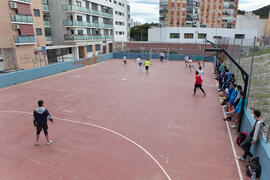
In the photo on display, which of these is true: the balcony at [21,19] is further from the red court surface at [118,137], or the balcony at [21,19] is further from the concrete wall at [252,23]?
the concrete wall at [252,23]

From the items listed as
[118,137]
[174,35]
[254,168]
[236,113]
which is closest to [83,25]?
[174,35]

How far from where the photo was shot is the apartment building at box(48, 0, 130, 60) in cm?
3428

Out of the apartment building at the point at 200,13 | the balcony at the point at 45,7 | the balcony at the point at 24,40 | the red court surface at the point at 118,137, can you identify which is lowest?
the red court surface at the point at 118,137

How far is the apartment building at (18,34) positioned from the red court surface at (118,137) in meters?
11.4

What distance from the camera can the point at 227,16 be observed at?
6856 centimetres

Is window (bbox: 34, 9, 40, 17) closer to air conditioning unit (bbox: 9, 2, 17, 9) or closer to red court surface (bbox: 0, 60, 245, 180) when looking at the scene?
air conditioning unit (bbox: 9, 2, 17, 9)

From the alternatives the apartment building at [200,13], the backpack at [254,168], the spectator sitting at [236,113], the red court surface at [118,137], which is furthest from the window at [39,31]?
the apartment building at [200,13]

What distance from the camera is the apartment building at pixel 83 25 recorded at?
34281mm

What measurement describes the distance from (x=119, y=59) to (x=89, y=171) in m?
29.7

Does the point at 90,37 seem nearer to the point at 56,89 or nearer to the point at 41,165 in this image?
the point at 56,89

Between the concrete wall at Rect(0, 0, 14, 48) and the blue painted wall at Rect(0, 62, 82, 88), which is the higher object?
the concrete wall at Rect(0, 0, 14, 48)

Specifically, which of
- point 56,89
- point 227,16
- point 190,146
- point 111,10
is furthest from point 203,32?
point 190,146

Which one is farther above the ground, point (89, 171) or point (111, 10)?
point (111, 10)

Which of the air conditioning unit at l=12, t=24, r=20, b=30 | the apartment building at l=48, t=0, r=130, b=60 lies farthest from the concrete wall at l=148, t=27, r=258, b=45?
the air conditioning unit at l=12, t=24, r=20, b=30
